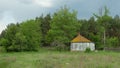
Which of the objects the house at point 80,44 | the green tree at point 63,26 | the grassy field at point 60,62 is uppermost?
the green tree at point 63,26

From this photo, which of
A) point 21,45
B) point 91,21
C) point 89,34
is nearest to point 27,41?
point 21,45

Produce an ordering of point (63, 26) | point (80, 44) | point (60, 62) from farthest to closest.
Answer: point (63, 26) → point (80, 44) → point (60, 62)

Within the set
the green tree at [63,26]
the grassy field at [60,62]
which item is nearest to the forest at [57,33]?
the green tree at [63,26]

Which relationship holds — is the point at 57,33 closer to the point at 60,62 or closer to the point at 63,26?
the point at 63,26

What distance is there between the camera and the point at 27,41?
6919 centimetres

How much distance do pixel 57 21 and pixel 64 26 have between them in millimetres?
2356

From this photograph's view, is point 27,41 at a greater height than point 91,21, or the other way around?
point 91,21

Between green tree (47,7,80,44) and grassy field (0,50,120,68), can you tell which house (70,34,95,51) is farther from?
grassy field (0,50,120,68)

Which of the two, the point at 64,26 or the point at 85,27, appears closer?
the point at 64,26

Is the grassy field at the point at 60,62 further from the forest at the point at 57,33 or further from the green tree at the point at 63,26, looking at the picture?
the green tree at the point at 63,26

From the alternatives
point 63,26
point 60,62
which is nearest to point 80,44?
point 63,26

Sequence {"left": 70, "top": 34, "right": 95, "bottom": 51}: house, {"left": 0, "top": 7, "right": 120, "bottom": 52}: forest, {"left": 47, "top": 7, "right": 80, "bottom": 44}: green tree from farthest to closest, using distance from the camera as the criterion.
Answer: {"left": 47, "top": 7, "right": 80, "bottom": 44}: green tree → {"left": 70, "top": 34, "right": 95, "bottom": 51}: house → {"left": 0, "top": 7, "right": 120, "bottom": 52}: forest

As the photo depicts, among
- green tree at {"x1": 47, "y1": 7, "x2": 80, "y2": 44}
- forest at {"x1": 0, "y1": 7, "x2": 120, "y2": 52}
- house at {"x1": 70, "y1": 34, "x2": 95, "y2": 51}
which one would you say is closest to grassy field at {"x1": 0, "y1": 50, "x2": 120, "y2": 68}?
forest at {"x1": 0, "y1": 7, "x2": 120, "y2": 52}

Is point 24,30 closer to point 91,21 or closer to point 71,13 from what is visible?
point 71,13
